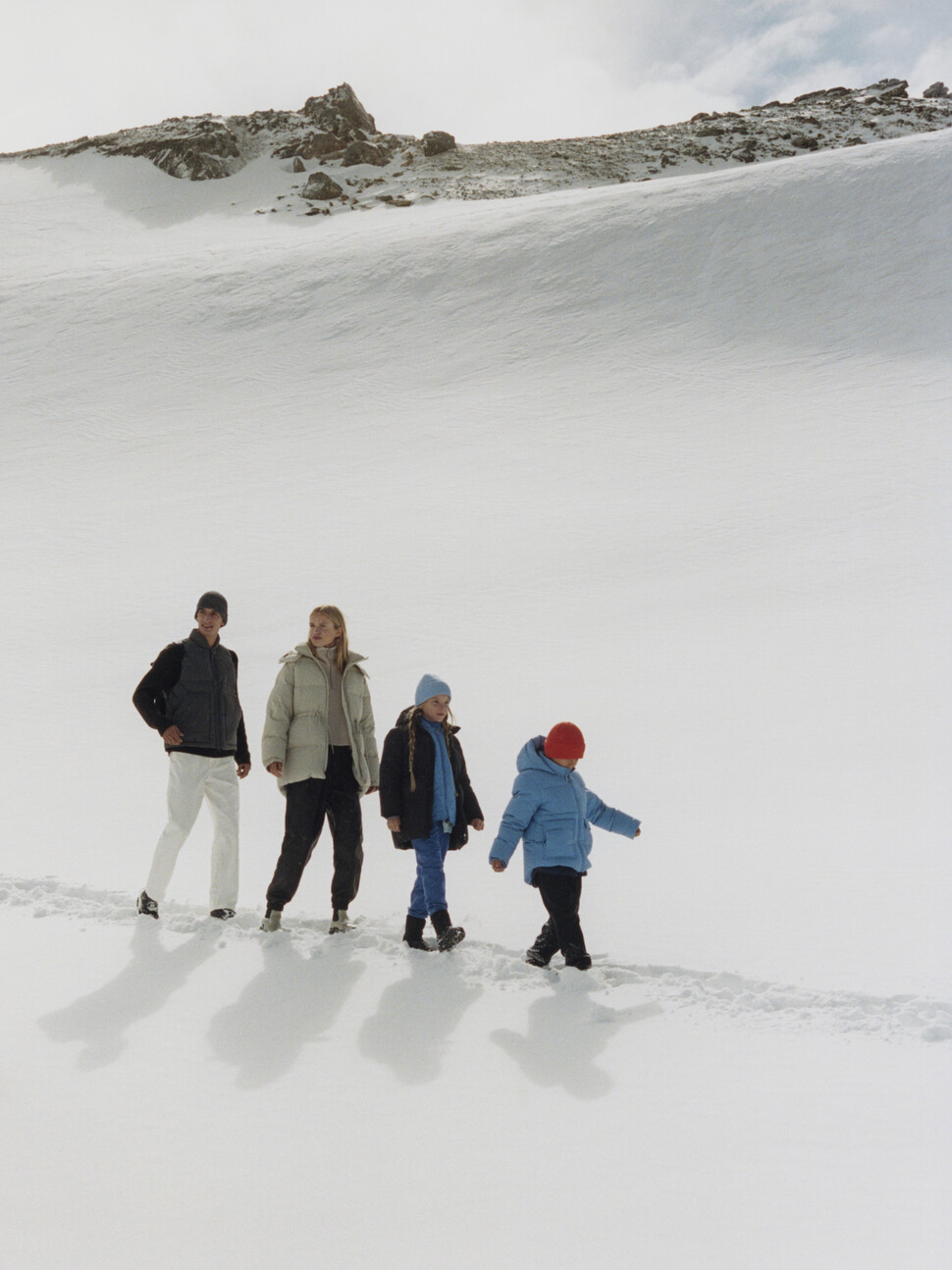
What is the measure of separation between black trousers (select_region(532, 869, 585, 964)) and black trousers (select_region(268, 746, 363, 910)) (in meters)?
1.02

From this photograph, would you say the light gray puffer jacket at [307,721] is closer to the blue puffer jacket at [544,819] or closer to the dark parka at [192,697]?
the dark parka at [192,697]

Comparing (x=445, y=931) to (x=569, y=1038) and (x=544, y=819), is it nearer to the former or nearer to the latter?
(x=544, y=819)

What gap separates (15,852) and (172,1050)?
2897 millimetres

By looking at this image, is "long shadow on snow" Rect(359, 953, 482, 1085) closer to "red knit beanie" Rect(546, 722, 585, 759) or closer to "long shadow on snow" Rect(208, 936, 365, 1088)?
"long shadow on snow" Rect(208, 936, 365, 1088)


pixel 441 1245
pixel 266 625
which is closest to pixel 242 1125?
pixel 441 1245

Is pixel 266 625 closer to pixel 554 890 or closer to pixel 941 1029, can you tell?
pixel 554 890

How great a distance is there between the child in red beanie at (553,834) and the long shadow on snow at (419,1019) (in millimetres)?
427

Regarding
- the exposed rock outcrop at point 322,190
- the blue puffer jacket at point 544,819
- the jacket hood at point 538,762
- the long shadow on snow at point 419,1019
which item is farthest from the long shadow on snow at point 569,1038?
the exposed rock outcrop at point 322,190

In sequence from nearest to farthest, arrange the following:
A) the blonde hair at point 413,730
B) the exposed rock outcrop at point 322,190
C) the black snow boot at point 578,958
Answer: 1. the black snow boot at point 578,958
2. the blonde hair at point 413,730
3. the exposed rock outcrop at point 322,190

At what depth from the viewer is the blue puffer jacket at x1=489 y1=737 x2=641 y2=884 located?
15.0 feet

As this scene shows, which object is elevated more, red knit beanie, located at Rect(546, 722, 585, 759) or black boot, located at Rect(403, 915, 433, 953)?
red knit beanie, located at Rect(546, 722, 585, 759)

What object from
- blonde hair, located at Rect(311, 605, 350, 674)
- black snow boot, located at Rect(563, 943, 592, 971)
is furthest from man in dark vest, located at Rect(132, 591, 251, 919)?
black snow boot, located at Rect(563, 943, 592, 971)

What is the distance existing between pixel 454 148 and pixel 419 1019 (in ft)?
175

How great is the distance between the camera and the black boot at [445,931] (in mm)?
4691
